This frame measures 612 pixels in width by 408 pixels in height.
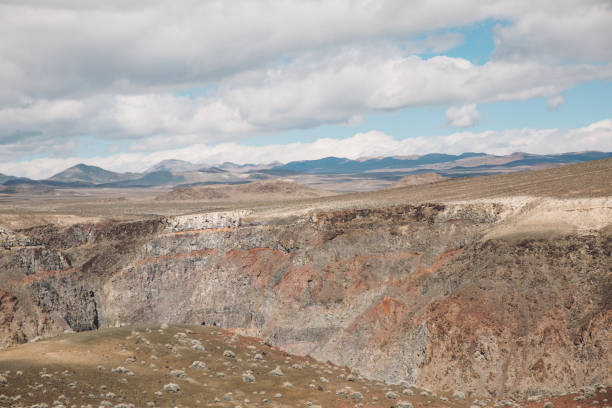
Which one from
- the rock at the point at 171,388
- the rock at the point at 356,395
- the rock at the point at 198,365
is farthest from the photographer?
the rock at the point at 198,365

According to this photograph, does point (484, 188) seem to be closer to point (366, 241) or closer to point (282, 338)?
point (366, 241)

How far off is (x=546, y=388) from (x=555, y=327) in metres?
4.97

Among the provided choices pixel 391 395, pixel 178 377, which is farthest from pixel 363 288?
pixel 178 377

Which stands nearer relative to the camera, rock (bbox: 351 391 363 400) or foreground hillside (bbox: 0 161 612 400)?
rock (bbox: 351 391 363 400)

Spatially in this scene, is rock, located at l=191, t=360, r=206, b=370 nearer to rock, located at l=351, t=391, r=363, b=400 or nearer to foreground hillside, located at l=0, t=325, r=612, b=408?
foreground hillside, located at l=0, t=325, r=612, b=408

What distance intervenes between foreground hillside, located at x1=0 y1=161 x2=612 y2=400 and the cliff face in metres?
0.15

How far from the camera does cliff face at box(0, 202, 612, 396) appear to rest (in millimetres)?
39719

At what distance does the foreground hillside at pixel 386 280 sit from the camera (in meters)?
39.9

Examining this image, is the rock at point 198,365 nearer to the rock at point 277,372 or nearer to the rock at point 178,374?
the rock at point 178,374

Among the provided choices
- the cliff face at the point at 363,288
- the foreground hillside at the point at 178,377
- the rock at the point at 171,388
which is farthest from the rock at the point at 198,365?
the cliff face at the point at 363,288

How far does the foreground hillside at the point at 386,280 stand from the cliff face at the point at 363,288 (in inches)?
5.9

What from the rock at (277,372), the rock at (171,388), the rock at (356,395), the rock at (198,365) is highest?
the rock at (171,388)

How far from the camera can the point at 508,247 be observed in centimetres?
4641

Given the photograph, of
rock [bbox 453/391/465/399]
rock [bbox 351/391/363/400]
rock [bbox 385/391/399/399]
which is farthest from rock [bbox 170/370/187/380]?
rock [bbox 453/391/465/399]
